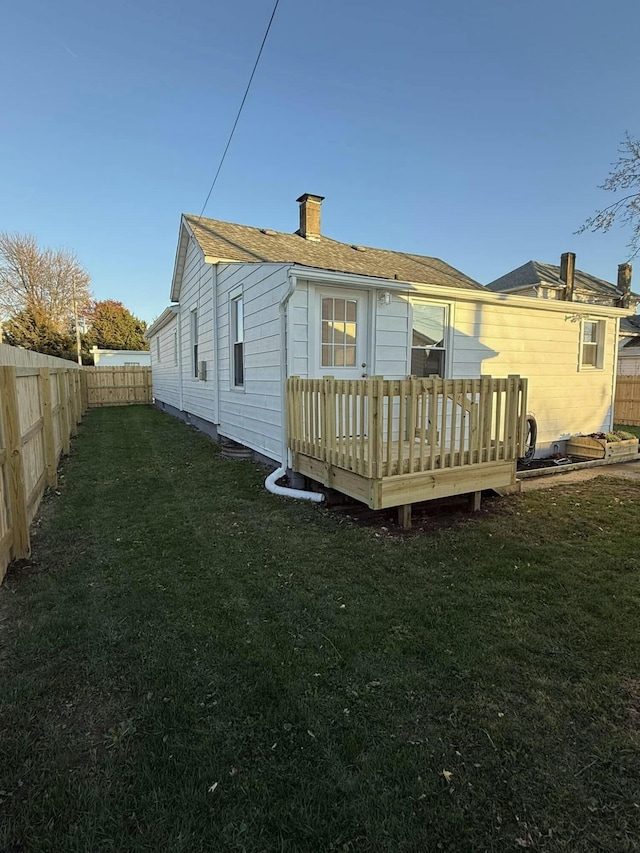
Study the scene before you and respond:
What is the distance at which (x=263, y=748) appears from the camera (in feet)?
6.07

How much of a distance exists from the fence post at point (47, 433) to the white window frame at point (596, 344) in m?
9.52

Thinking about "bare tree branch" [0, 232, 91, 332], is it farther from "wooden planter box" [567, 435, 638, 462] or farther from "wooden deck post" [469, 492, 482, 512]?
"wooden deck post" [469, 492, 482, 512]

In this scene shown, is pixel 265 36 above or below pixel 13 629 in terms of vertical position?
above

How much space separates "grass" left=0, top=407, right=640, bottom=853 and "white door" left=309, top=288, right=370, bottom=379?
2856 millimetres

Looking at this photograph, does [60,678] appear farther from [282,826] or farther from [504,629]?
[504,629]

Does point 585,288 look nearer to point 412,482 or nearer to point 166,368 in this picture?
point 166,368

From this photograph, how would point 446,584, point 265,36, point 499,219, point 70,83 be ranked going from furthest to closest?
point 499,219
point 70,83
point 265,36
point 446,584

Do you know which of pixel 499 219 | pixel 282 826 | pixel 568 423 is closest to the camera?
pixel 282 826

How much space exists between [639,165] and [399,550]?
442 cm

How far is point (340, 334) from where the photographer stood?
6.45 m

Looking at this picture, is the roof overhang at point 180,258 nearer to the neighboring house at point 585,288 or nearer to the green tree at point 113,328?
the neighboring house at point 585,288

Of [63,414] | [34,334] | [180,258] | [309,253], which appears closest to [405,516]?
[309,253]

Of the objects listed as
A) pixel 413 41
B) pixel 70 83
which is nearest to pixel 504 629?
pixel 413 41

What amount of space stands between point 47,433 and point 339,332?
422cm
